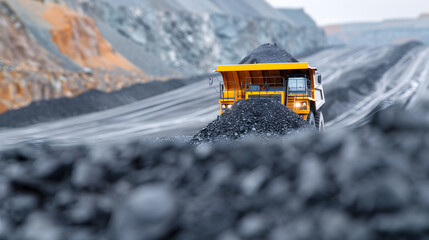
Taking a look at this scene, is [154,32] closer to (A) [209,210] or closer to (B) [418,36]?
(A) [209,210]

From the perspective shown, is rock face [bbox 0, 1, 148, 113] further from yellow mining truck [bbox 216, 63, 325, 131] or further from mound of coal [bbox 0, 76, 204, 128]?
yellow mining truck [bbox 216, 63, 325, 131]

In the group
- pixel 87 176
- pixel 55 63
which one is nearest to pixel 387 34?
pixel 55 63

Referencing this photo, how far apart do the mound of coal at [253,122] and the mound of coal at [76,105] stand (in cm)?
919

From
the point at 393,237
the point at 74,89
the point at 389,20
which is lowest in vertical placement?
the point at 393,237

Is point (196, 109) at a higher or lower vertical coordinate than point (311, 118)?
higher

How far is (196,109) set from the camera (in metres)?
15.8

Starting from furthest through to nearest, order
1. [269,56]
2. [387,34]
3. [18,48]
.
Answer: [387,34] → [18,48] → [269,56]

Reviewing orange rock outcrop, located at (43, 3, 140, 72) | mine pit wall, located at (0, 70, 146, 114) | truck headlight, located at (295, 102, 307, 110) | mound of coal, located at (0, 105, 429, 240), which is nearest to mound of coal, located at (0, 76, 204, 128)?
mine pit wall, located at (0, 70, 146, 114)

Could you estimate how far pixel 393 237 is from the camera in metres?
2.33

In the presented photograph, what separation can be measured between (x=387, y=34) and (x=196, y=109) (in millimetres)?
67139

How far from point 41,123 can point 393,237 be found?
13.6m

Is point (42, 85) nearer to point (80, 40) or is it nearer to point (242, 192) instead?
point (80, 40)

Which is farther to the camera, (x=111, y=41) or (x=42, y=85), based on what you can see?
(x=111, y=41)

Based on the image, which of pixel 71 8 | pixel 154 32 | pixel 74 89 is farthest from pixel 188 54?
pixel 74 89
